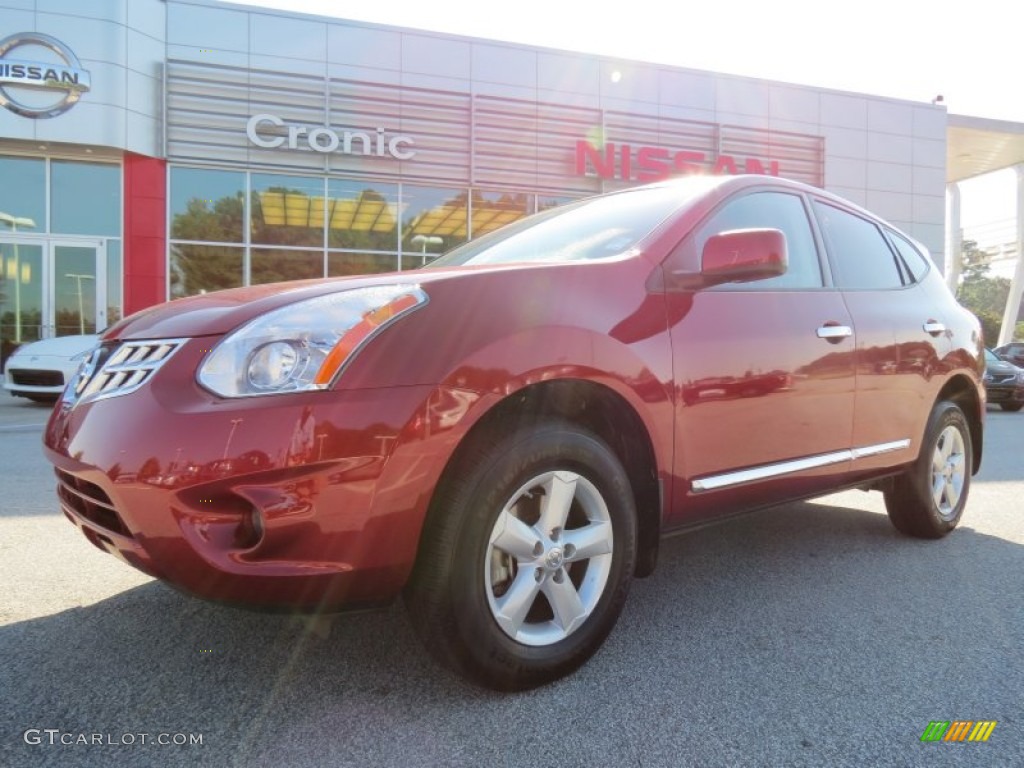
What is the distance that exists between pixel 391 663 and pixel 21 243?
579 inches

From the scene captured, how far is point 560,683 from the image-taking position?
2.11 meters

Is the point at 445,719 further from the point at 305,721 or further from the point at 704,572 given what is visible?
the point at 704,572

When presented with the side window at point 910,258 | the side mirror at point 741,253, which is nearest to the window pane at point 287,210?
the side window at point 910,258

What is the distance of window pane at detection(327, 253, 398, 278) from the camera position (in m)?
14.8

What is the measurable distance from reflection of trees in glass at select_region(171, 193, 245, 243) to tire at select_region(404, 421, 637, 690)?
13.6 metres

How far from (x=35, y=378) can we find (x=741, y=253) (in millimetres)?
9623

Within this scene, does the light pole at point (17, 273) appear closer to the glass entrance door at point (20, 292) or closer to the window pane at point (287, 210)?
the glass entrance door at point (20, 292)

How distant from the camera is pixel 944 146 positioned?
19.9 metres

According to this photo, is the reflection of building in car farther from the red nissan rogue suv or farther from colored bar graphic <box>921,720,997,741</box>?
colored bar graphic <box>921,720,997,741</box>

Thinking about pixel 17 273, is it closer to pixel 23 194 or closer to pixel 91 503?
pixel 23 194

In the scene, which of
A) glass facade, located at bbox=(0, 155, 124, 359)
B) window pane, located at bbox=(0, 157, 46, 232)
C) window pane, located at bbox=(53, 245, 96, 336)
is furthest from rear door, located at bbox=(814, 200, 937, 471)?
window pane, located at bbox=(0, 157, 46, 232)

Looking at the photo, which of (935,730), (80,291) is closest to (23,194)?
(80,291)

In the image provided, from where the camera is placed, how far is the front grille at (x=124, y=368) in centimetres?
190

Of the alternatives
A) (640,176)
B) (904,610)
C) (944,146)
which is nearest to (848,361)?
(904,610)
